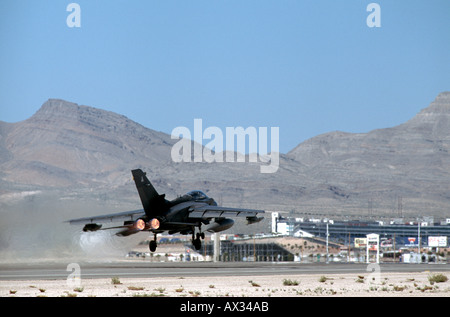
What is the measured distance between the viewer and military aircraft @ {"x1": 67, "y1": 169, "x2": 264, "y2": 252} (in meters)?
68.2

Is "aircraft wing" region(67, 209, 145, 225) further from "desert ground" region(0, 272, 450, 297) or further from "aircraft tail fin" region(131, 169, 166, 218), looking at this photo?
"desert ground" region(0, 272, 450, 297)

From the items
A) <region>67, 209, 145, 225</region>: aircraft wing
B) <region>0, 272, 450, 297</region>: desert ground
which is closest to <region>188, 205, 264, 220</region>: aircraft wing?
<region>67, 209, 145, 225</region>: aircraft wing

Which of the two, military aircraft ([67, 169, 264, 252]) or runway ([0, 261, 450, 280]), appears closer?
runway ([0, 261, 450, 280])

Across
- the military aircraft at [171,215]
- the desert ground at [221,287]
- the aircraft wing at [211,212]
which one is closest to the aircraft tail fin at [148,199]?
the military aircraft at [171,215]

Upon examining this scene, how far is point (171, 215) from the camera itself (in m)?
69.1

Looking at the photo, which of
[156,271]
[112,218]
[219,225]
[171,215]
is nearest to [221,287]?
[171,215]

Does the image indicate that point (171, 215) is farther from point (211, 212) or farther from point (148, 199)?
point (211, 212)

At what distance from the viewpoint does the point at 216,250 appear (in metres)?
121

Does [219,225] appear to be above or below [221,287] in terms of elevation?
above

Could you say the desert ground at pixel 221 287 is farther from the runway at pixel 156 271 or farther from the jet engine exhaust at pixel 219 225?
the jet engine exhaust at pixel 219 225
